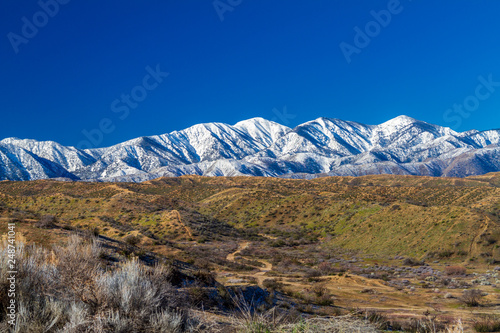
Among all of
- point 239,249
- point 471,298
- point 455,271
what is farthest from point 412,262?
point 239,249

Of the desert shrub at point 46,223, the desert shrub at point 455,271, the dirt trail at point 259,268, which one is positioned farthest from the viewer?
the desert shrub at point 455,271

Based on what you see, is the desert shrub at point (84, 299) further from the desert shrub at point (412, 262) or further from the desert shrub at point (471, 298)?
the desert shrub at point (412, 262)

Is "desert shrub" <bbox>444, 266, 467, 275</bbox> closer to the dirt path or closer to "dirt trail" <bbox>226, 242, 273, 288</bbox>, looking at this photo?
"dirt trail" <bbox>226, 242, 273, 288</bbox>

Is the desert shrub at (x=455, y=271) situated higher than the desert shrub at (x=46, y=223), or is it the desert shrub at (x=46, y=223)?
the desert shrub at (x=46, y=223)

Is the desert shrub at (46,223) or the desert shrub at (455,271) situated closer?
the desert shrub at (46,223)

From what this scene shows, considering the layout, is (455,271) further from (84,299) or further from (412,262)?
(84,299)

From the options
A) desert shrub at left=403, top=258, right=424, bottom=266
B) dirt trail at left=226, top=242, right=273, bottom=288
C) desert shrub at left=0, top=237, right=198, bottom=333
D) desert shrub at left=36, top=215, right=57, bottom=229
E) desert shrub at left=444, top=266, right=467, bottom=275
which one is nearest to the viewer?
desert shrub at left=0, top=237, right=198, bottom=333

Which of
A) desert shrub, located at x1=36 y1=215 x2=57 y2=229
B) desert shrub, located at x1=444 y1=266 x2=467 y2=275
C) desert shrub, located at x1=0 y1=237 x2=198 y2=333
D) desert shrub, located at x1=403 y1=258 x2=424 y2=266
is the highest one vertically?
desert shrub, located at x1=36 y1=215 x2=57 y2=229

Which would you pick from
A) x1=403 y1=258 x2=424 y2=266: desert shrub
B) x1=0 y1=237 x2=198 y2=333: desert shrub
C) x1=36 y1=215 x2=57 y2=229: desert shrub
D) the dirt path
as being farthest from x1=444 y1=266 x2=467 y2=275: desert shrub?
x1=36 y1=215 x2=57 y2=229: desert shrub

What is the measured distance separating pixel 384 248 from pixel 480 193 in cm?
4063

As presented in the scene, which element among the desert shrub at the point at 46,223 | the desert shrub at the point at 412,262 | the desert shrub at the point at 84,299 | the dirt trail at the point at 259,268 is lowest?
the desert shrub at the point at 412,262

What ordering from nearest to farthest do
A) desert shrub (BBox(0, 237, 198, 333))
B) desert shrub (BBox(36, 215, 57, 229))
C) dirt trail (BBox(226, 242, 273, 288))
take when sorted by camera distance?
desert shrub (BBox(0, 237, 198, 333)), desert shrub (BBox(36, 215, 57, 229)), dirt trail (BBox(226, 242, 273, 288))

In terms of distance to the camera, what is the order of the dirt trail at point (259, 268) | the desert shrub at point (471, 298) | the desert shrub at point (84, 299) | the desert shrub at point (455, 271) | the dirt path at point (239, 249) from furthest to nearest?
the dirt path at point (239, 249)
the desert shrub at point (455, 271)
the dirt trail at point (259, 268)
the desert shrub at point (471, 298)
the desert shrub at point (84, 299)

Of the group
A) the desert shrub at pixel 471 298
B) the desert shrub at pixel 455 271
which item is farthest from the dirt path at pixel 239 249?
the desert shrub at pixel 471 298
